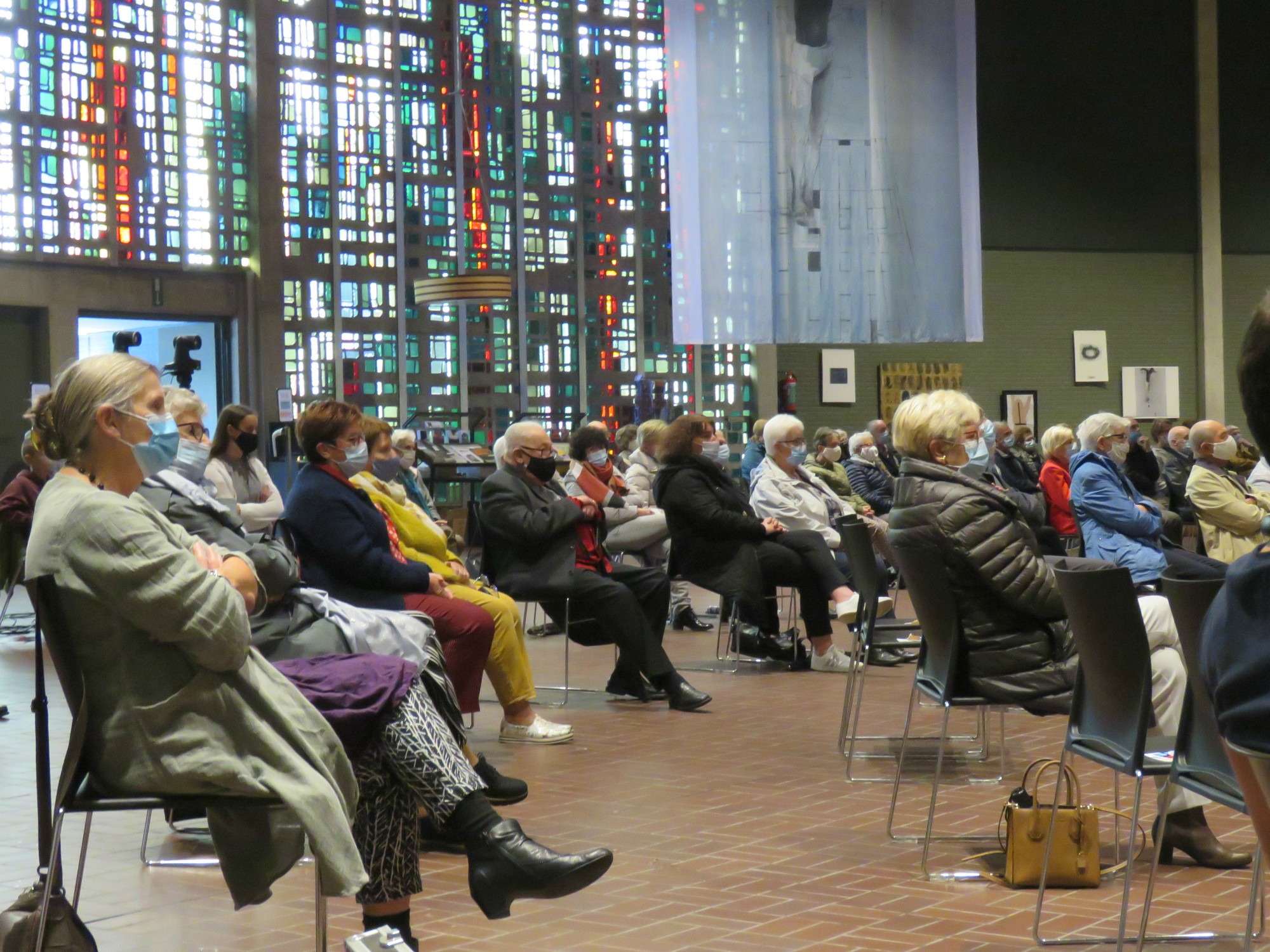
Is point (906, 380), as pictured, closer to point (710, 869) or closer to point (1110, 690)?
point (710, 869)

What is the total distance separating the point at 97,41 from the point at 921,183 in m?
8.52

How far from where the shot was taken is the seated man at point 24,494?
8.02m

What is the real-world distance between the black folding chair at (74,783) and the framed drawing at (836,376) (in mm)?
17109

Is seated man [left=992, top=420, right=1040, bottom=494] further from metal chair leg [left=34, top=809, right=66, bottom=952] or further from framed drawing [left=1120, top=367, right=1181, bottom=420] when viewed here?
metal chair leg [left=34, top=809, right=66, bottom=952]

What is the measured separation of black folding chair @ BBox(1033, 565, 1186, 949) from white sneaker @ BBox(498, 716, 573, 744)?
116 inches

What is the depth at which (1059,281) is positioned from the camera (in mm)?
20938

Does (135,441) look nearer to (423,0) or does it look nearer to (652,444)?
(652,444)

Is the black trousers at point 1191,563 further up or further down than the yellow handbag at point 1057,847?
further up

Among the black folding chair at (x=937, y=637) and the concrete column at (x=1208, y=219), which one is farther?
the concrete column at (x=1208, y=219)

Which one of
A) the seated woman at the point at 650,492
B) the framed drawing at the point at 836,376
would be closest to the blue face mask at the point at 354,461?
the seated woman at the point at 650,492

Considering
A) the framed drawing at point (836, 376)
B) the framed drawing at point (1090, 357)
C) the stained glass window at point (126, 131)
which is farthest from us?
the framed drawing at point (1090, 357)

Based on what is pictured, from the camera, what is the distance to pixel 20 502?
815cm

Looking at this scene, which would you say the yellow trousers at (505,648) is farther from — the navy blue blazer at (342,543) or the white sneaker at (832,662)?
the white sneaker at (832,662)

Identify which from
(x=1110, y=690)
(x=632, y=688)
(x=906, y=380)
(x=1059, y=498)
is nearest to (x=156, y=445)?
(x=1110, y=690)
